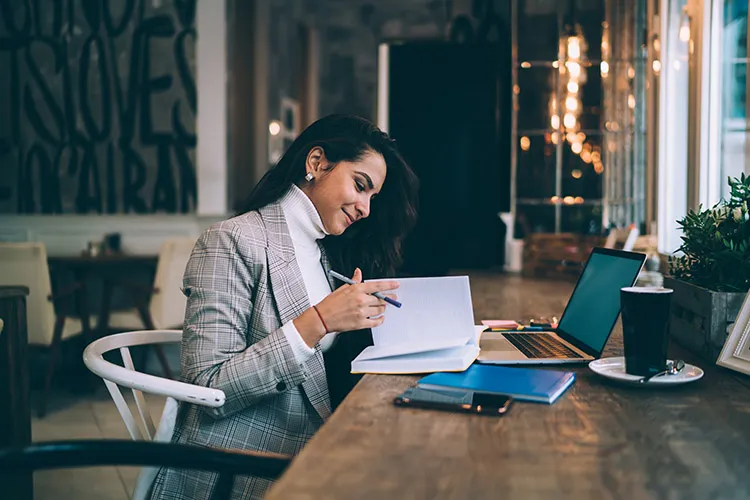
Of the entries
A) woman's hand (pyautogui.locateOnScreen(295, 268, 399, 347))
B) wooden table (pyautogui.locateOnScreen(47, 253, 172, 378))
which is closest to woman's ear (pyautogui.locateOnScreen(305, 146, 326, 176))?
woman's hand (pyautogui.locateOnScreen(295, 268, 399, 347))

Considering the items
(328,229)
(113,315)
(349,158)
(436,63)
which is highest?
(436,63)

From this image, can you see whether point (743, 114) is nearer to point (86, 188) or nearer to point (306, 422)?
point (306, 422)

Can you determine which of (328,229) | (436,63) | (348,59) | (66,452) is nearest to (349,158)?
(328,229)

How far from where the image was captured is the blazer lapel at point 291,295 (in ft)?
4.92

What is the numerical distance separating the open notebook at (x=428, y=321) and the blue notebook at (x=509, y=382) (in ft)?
0.36

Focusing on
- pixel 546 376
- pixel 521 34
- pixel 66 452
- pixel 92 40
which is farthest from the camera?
pixel 92 40

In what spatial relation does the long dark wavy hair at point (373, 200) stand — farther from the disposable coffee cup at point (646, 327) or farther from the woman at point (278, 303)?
the disposable coffee cup at point (646, 327)

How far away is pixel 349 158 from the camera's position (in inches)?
66.7

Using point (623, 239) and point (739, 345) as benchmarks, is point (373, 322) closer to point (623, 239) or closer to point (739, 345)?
point (739, 345)

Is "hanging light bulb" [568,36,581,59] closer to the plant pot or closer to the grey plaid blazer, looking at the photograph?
the plant pot

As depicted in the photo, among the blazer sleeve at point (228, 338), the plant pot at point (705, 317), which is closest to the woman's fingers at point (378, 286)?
the blazer sleeve at point (228, 338)

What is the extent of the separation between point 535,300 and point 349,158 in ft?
3.16

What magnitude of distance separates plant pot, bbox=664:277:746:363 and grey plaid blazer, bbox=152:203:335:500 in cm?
72

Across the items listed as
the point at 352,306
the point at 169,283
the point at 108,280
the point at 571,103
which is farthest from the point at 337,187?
the point at 108,280
